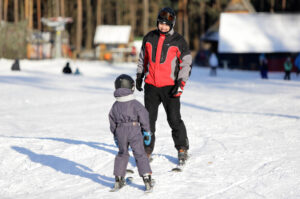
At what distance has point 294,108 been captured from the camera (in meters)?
12.1

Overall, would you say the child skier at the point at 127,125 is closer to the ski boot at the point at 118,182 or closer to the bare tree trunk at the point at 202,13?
the ski boot at the point at 118,182

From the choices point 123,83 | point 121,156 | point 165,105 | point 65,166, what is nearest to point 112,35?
point 65,166

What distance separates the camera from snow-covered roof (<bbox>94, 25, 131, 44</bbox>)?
5431 cm

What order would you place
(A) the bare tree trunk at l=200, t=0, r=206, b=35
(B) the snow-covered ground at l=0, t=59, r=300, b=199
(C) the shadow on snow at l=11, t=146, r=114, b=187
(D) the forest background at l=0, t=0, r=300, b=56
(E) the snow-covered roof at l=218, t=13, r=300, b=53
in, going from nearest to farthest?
(B) the snow-covered ground at l=0, t=59, r=300, b=199, (C) the shadow on snow at l=11, t=146, r=114, b=187, (E) the snow-covered roof at l=218, t=13, r=300, b=53, (D) the forest background at l=0, t=0, r=300, b=56, (A) the bare tree trunk at l=200, t=0, r=206, b=35

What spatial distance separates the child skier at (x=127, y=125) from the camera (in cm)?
479

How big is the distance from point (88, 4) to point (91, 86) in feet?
164

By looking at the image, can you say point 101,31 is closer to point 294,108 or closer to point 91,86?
point 91,86

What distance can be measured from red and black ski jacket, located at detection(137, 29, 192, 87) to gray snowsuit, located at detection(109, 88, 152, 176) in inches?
35.1

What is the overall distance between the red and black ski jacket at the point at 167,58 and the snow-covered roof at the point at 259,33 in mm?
35068

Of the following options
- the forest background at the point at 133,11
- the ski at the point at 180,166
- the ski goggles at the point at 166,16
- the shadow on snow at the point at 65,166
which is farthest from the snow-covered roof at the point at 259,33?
the ski goggles at the point at 166,16

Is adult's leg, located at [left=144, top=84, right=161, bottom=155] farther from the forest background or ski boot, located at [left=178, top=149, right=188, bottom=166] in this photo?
the forest background

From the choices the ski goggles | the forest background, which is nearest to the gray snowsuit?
the ski goggles

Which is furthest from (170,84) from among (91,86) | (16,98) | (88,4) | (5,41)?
(88,4)

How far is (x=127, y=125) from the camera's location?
4801mm
